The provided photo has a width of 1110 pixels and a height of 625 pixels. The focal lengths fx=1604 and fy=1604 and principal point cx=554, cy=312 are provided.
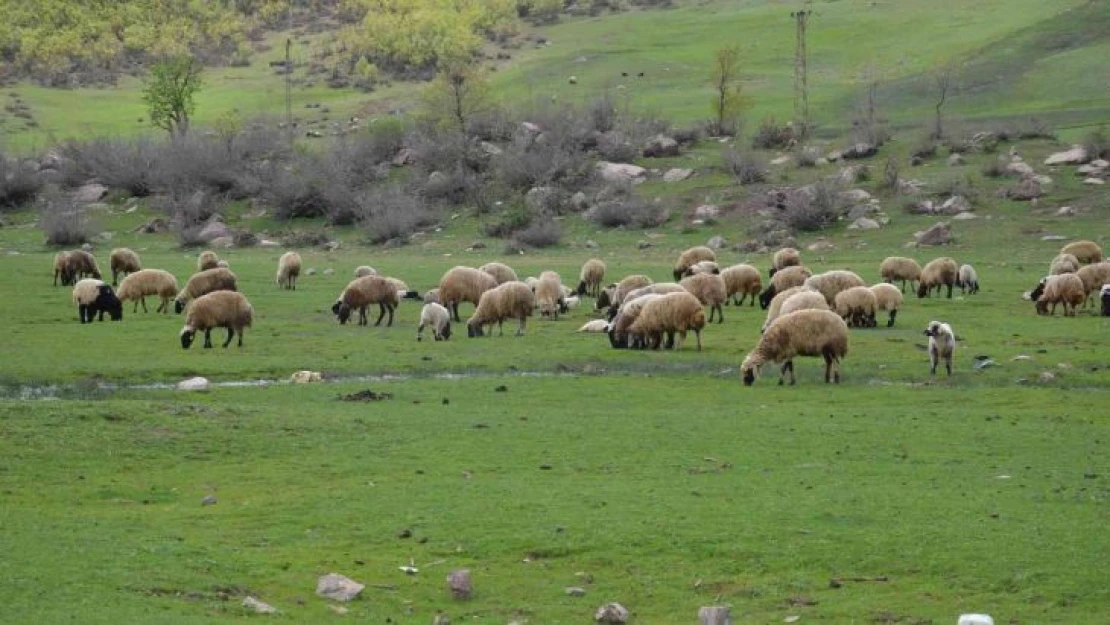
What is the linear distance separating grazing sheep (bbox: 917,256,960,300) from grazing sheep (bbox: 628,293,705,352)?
34.0 feet

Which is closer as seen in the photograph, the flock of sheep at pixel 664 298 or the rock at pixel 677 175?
the flock of sheep at pixel 664 298

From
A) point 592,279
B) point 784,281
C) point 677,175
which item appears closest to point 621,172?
point 677,175

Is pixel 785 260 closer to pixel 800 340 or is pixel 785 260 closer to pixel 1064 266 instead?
pixel 1064 266

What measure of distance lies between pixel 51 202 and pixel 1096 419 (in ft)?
167

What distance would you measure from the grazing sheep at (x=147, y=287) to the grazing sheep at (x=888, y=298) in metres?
15.3

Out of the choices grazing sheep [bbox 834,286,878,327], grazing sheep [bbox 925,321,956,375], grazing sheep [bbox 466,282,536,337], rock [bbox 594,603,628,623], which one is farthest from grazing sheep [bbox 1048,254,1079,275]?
rock [bbox 594,603,628,623]

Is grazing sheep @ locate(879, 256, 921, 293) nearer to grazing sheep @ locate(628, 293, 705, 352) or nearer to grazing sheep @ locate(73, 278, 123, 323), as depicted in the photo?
grazing sheep @ locate(628, 293, 705, 352)

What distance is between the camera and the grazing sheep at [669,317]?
28.5 meters

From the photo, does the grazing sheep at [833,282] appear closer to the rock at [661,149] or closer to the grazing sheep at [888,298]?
the grazing sheep at [888,298]

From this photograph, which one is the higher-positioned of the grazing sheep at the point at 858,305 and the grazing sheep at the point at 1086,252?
the grazing sheep at the point at 1086,252

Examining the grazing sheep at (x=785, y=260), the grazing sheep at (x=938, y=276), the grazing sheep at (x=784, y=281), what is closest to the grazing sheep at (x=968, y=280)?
the grazing sheep at (x=938, y=276)

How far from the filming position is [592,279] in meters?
39.1

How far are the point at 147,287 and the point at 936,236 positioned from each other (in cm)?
2417

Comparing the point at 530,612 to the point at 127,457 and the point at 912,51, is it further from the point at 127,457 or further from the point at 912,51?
the point at 912,51
